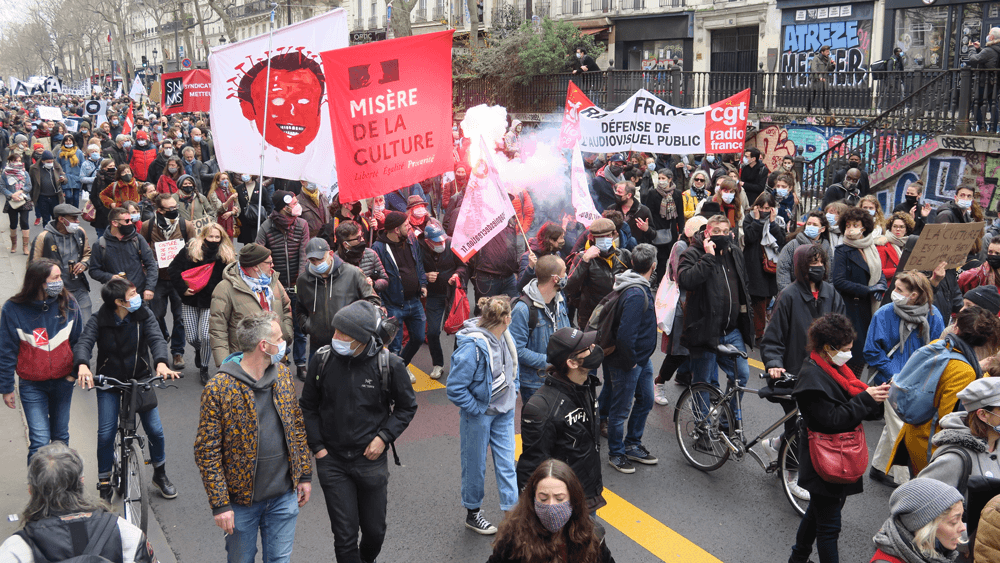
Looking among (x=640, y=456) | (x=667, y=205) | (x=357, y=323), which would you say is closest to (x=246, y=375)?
(x=357, y=323)

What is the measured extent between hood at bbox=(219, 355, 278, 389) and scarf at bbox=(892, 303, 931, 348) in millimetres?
4410

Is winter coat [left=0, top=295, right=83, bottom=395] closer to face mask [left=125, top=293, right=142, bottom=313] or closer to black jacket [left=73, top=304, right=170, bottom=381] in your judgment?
black jacket [left=73, top=304, right=170, bottom=381]

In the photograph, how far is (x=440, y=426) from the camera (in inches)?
277

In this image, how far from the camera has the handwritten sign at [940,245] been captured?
6844mm

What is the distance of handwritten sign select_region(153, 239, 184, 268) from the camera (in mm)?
8125

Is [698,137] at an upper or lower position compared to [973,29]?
lower

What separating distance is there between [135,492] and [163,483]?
0.55 meters

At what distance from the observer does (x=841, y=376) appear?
4.39 metres

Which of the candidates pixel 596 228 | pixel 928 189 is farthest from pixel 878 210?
pixel 928 189

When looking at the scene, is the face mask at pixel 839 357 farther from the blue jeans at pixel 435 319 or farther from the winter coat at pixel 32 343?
the winter coat at pixel 32 343

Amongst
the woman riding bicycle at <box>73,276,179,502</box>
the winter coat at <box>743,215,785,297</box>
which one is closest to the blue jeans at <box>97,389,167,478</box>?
the woman riding bicycle at <box>73,276,179,502</box>

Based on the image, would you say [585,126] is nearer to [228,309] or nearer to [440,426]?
[440,426]

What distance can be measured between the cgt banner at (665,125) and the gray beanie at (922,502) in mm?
8405

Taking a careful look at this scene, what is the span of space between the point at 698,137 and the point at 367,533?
27.5ft
